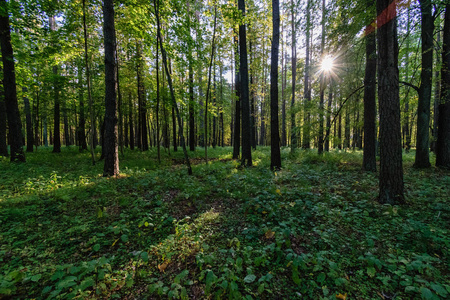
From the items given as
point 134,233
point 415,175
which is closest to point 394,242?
point 134,233

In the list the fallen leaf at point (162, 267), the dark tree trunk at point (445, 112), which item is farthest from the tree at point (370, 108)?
the fallen leaf at point (162, 267)

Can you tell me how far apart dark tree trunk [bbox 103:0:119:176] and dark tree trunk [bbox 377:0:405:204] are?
8660mm

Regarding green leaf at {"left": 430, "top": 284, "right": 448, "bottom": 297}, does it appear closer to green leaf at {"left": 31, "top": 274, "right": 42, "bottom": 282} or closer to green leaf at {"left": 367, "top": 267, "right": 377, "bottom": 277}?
green leaf at {"left": 367, "top": 267, "right": 377, "bottom": 277}

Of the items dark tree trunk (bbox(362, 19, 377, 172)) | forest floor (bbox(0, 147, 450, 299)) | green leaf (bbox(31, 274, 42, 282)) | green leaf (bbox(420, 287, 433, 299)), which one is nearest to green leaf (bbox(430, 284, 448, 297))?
forest floor (bbox(0, 147, 450, 299))

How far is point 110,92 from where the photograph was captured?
7.04 m

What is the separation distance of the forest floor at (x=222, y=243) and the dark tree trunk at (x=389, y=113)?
527 mm

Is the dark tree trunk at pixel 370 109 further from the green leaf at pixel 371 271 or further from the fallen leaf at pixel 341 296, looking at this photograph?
the fallen leaf at pixel 341 296

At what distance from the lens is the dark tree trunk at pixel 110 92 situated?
690 cm

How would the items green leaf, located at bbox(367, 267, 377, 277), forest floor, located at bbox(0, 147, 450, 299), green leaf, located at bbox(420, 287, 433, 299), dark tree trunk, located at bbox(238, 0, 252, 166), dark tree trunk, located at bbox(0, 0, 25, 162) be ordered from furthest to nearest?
dark tree trunk, located at bbox(238, 0, 252, 166), dark tree trunk, located at bbox(0, 0, 25, 162), green leaf, located at bbox(367, 267, 377, 277), forest floor, located at bbox(0, 147, 450, 299), green leaf, located at bbox(420, 287, 433, 299)

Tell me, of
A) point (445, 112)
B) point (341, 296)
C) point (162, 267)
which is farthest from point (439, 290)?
point (445, 112)

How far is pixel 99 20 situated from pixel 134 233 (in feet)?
39.5

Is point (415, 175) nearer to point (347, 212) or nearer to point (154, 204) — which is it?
point (347, 212)

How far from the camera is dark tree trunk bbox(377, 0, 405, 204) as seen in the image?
14.4ft

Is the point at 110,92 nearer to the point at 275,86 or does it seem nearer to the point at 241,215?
the point at 241,215
